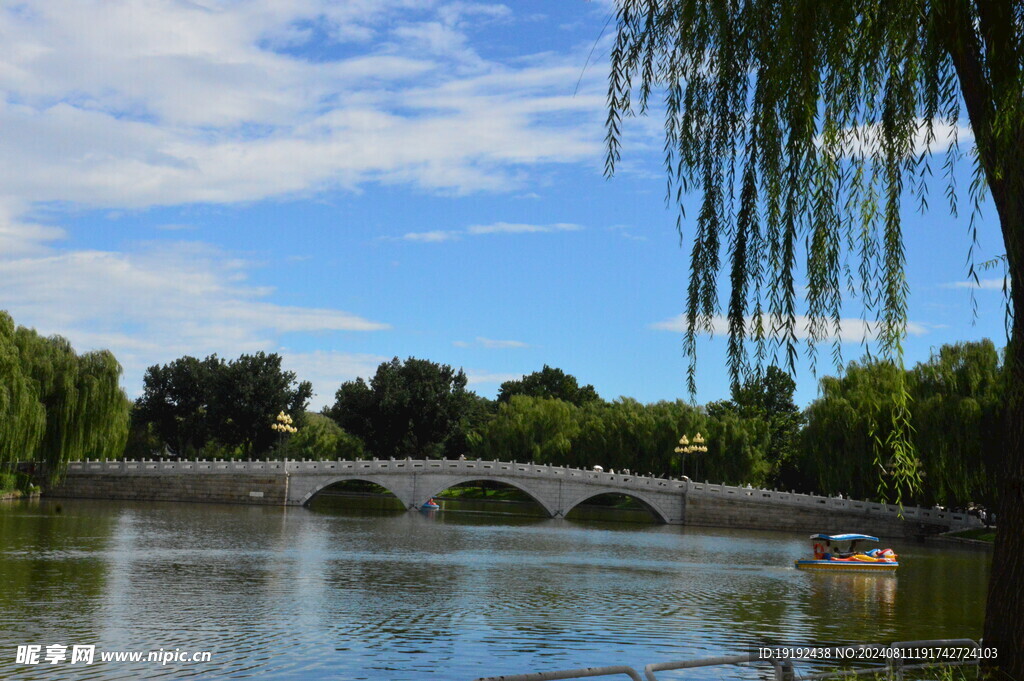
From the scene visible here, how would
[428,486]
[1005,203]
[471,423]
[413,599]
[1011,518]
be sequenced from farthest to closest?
[471,423] < [428,486] < [413,599] < [1011,518] < [1005,203]

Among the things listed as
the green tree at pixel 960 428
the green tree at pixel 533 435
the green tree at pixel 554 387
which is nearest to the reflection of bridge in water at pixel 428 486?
the green tree at pixel 960 428

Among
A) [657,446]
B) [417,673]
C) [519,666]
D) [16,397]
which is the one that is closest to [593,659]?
[519,666]

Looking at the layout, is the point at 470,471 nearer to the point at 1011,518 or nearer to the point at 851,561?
the point at 851,561

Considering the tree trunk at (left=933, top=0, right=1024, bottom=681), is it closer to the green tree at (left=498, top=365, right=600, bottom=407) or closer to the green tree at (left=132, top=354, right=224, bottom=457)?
the green tree at (left=132, top=354, right=224, bottom=457)

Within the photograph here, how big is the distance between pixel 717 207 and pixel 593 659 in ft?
27.9

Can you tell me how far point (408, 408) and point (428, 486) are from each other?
14.3 m

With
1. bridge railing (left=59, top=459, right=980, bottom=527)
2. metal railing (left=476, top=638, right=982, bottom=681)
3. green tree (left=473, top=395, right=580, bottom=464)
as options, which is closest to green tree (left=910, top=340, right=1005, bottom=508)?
bridge railing (left=59, top=459, right=980, bottom=527)

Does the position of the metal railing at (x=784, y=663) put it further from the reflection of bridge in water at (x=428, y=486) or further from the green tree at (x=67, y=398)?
the reflection of bridge in water at (x=428, y=486)

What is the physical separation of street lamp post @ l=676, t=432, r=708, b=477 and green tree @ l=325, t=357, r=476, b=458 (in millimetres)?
17150

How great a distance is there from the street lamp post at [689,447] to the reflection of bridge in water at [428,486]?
1926 millimetres

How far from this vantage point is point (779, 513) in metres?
45.4

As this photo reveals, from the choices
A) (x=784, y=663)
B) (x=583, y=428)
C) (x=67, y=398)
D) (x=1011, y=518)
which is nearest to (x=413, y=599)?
(x=1011, y=518)

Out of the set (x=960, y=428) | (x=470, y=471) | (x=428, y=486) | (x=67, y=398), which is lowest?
(x=428, y=486)

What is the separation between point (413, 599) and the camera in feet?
62.0
